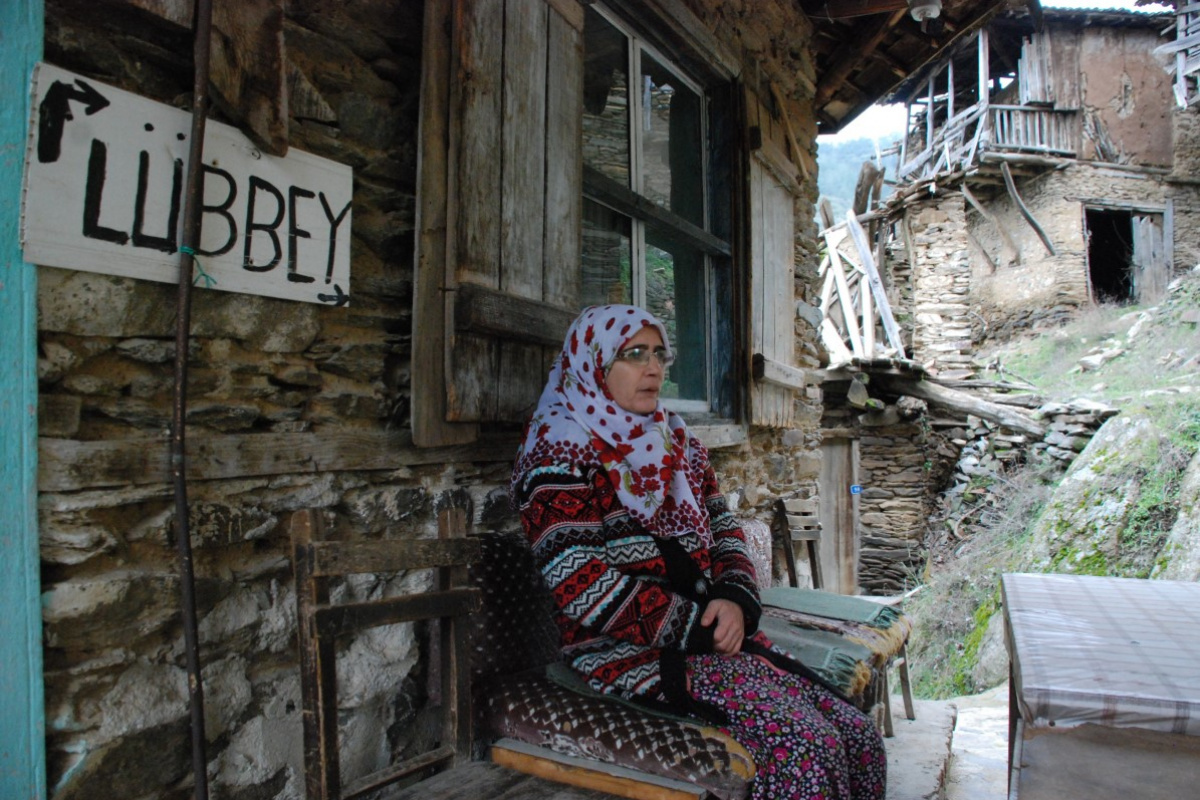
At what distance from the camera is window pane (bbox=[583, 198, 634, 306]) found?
3031 mm

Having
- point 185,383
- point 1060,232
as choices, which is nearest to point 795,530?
point 185,383

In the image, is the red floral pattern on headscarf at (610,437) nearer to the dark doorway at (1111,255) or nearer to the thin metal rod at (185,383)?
the thin metal rod at (185,383)

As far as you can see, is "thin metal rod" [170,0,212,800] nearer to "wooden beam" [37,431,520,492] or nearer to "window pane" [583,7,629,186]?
"wooden beam" [37,431,520,492]

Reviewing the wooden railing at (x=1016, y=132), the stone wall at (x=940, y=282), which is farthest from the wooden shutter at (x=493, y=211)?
the wooden railing at (x=1016, y=132)

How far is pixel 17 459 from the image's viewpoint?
50.2 inches

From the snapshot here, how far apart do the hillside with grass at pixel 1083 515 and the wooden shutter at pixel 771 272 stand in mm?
3056

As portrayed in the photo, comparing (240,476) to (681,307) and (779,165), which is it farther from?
(779,165)

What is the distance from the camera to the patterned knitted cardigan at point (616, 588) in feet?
6.13

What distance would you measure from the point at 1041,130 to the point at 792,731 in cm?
1624

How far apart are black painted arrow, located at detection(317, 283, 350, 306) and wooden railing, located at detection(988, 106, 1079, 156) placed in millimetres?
15727

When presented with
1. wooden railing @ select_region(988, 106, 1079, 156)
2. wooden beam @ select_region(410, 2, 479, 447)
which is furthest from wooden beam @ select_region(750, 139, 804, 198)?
wooden railing @ select_region(988, 106, 1079, 156)

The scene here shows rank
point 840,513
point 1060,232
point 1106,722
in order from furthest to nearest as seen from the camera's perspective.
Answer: point 1060,232, point 840,513, point 1106,722

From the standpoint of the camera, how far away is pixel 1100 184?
14422 millimetres

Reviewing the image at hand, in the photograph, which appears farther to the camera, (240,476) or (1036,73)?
(1036,73)
